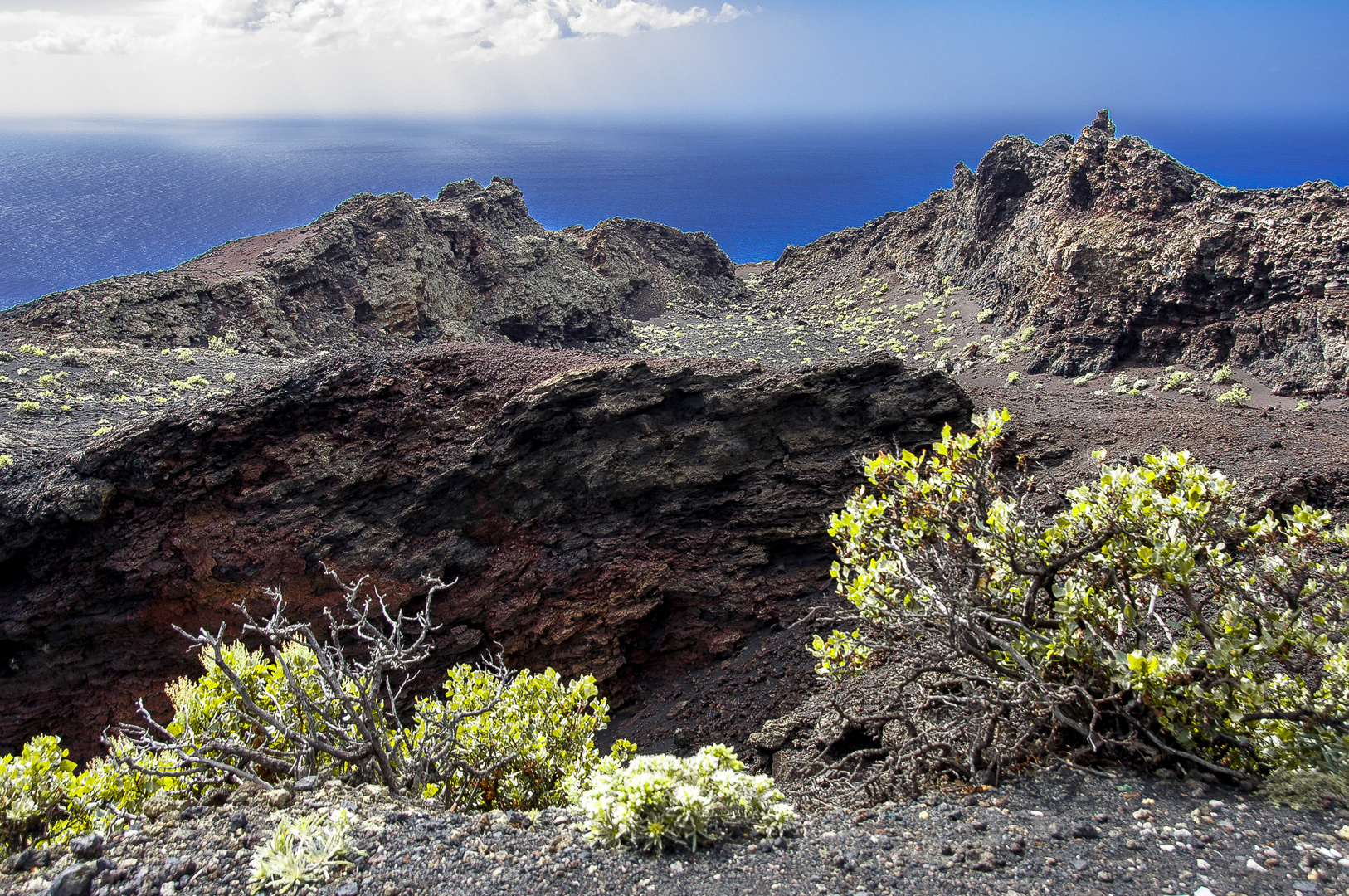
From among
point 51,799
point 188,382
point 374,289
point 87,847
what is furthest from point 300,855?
point 374,289

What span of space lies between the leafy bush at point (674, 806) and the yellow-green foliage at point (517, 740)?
1183 millimetres

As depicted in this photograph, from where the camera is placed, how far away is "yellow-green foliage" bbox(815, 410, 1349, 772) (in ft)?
11.9

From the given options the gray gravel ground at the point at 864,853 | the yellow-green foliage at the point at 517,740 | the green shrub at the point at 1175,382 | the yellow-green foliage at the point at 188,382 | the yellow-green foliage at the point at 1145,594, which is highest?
the yellow-green foliage at the point at 1145,594

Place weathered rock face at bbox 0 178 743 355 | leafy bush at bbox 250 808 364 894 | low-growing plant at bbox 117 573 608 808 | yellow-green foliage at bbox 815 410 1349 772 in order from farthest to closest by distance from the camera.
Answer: weathered rock face at bbox 0 178 743 355 < low-growing plant at bbox 117 573 608 808 < yellow-green foliage at bbox 815 410 1349 772 < leafy bush at bbox 250 808 364 894

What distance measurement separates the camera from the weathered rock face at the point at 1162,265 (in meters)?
22.2

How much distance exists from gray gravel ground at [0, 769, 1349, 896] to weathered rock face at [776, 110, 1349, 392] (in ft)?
78.8

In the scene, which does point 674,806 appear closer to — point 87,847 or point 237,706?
point 87,847

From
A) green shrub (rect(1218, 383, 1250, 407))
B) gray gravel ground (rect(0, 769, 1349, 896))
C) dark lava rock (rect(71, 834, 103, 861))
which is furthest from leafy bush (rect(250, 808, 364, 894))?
green shrub (rect(1218, 383, 1250, 407))

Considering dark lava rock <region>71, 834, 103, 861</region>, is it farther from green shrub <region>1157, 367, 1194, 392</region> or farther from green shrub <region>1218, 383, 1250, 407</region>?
green shrub <region>1157, 367, 1194, 392</region>

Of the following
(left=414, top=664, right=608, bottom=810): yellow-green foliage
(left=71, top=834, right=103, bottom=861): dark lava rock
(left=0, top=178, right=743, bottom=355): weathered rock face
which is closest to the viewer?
(left=71, top=834, right=103, bottom=861): dark lava rock

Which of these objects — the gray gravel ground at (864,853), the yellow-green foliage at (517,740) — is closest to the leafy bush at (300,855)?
the gray gravel ground at (864,853)

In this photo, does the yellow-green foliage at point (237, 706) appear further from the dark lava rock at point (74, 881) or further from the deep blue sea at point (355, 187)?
the deep blue sea at point (355, 187)

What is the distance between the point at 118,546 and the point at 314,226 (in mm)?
26361

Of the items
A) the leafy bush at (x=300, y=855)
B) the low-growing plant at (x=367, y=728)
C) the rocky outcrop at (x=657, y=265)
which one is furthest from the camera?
the rocky outcrop at (x=657, y=265)
